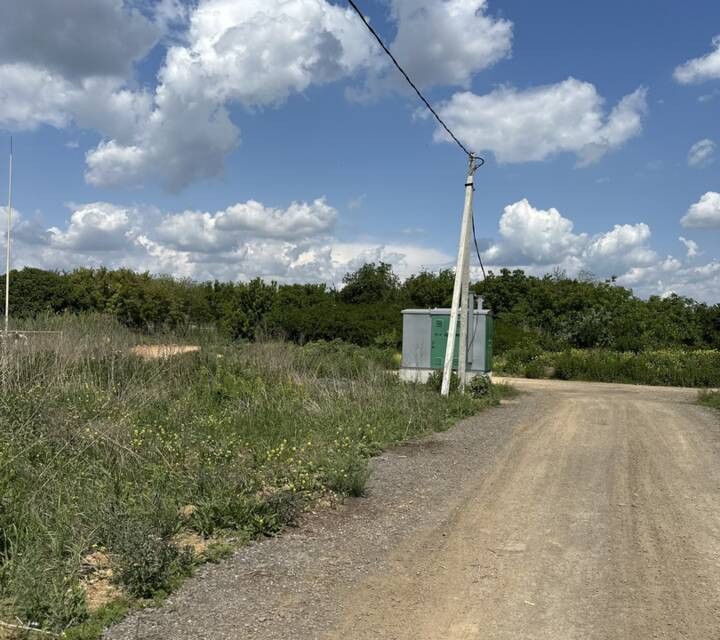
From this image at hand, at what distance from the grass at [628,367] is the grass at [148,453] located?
12226 mm

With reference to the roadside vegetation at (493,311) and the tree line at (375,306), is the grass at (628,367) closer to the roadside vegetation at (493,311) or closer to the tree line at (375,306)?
the roadside vegetation at (493,311)

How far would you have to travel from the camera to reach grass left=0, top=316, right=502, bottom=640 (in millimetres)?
4680

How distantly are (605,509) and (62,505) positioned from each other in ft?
17.0

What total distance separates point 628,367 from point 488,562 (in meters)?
22.0

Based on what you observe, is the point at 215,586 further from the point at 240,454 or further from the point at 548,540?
the point at 240,454

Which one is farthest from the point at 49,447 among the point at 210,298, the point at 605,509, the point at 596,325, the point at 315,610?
the point at 210,298

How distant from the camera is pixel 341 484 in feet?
23.7

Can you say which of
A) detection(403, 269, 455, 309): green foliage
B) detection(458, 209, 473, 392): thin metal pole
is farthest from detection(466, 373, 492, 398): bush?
detection(403, 269, 455, 309): green foliage

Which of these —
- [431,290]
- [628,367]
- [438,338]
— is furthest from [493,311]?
[438,338]

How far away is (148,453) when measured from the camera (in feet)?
25.6

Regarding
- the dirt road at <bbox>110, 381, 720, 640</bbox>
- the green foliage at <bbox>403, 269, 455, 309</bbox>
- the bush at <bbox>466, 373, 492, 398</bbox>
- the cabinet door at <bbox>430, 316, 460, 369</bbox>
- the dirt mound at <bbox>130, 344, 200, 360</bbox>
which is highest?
the green foliage at <bbox>403, 269, 455, 309</bbox>

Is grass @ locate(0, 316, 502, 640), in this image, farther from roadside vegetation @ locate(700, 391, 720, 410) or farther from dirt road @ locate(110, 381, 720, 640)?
roadside vegetation @ locate(700, 391, 720, 410)

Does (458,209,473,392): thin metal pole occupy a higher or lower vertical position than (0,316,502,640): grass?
higher

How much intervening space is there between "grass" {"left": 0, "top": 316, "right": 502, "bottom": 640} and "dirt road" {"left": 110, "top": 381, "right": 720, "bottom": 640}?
16.5 inches
